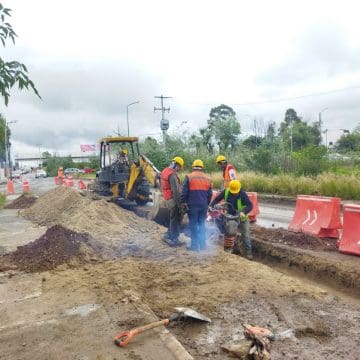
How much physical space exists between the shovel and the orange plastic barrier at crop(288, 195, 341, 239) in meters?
5.58

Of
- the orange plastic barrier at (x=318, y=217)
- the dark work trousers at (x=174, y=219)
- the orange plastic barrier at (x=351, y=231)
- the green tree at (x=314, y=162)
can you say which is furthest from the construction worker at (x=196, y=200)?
the green tree at (x=314, y=162)

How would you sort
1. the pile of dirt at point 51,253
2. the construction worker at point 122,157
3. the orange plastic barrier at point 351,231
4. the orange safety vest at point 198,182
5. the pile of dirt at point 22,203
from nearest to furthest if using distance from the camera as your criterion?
the pile of dirt at point 51,253 < the orange plastic barrier at point 351,231 < the orange safety vest at point 198,182 < the construction worker at point 122,157 < the pile of dirt at point 22,203

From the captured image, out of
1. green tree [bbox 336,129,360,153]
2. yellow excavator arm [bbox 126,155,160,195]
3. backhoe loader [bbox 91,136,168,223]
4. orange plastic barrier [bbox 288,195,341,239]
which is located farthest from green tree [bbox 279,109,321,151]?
orange plastic barrier [bbox 288,195,341,239]

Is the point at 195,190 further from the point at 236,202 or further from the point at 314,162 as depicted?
the point at 314,162

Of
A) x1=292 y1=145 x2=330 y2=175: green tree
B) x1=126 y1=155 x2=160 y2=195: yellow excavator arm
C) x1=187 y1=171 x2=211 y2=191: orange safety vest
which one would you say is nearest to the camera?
x1=187 y1=171 x2=211 y2=191: orange safety vest

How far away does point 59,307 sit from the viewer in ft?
18.8

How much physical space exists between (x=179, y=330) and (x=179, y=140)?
1729 inches

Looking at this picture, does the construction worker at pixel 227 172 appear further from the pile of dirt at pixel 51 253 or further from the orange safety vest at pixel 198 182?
the pile of dirt at pixel 51 253

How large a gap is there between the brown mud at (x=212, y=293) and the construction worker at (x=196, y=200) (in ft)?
1.16

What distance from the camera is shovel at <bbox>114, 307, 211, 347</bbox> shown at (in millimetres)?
4505

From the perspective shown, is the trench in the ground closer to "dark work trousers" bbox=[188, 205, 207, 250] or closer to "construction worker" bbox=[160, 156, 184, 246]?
"dark work trousers" bbox=[188, 205, 207, 250]

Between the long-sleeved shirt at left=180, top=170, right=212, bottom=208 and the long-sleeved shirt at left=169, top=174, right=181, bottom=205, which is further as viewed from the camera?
the long-sleeved shirt at left=169, top=174, right=181, bottom=205

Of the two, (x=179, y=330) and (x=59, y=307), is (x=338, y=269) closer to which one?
(x=179, y=330)

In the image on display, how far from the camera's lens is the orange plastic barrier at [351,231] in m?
8.46
